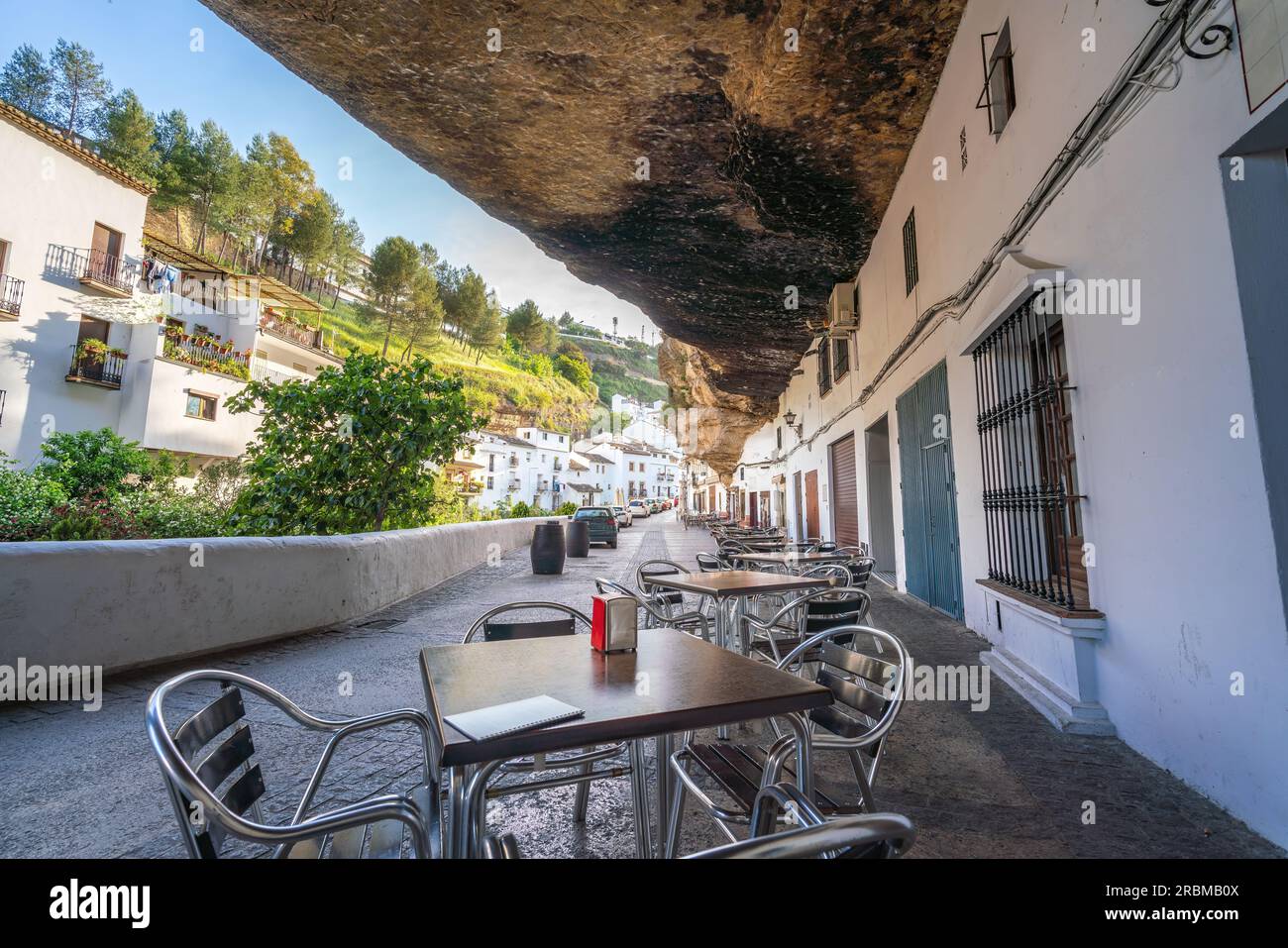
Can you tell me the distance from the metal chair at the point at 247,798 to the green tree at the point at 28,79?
155ft

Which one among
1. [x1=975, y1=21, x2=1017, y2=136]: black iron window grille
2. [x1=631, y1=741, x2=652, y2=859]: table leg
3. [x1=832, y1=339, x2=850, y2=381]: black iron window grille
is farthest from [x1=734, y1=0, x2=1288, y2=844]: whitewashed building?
[x1=832, y1=339, x2=850, y2=381]: black iron window grille

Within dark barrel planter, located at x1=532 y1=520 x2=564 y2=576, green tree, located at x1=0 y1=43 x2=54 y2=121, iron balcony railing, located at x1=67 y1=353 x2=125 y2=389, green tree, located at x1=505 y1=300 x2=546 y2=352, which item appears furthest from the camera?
green tree, located at x1=505 y1=300 x2=546 y2=352

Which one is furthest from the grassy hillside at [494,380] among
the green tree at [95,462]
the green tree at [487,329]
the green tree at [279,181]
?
the green tree at [95,462]

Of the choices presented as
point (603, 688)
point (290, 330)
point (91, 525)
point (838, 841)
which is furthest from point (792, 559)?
point (290, 330)

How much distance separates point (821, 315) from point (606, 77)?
683cm

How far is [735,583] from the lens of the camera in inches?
150

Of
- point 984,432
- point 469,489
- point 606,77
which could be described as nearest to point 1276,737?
point 984,432

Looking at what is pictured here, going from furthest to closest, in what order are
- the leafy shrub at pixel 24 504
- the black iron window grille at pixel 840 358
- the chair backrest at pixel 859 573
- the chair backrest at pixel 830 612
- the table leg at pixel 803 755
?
1. the black iron window grille at pixel 840 358
2. the leafy shrub at pixel 24 504
3. the chair backrest at pixel 859 573
4. the chair backrest at pixel 830 612
5. the table leg at pixel 803 755

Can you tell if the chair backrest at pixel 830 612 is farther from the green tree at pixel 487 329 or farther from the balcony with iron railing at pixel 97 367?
the green tree at pixel 487 329

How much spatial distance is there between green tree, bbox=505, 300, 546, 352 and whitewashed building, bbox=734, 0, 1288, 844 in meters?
66.9

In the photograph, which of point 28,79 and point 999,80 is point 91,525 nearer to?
point 999,80

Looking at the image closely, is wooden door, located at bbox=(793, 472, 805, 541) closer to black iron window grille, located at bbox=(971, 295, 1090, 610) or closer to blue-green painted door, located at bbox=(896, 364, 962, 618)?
blue-green painted door, located at bbox=(896, 364, 962, 618)

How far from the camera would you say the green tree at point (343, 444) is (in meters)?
7.61

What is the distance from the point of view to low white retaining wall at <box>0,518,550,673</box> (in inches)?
136
